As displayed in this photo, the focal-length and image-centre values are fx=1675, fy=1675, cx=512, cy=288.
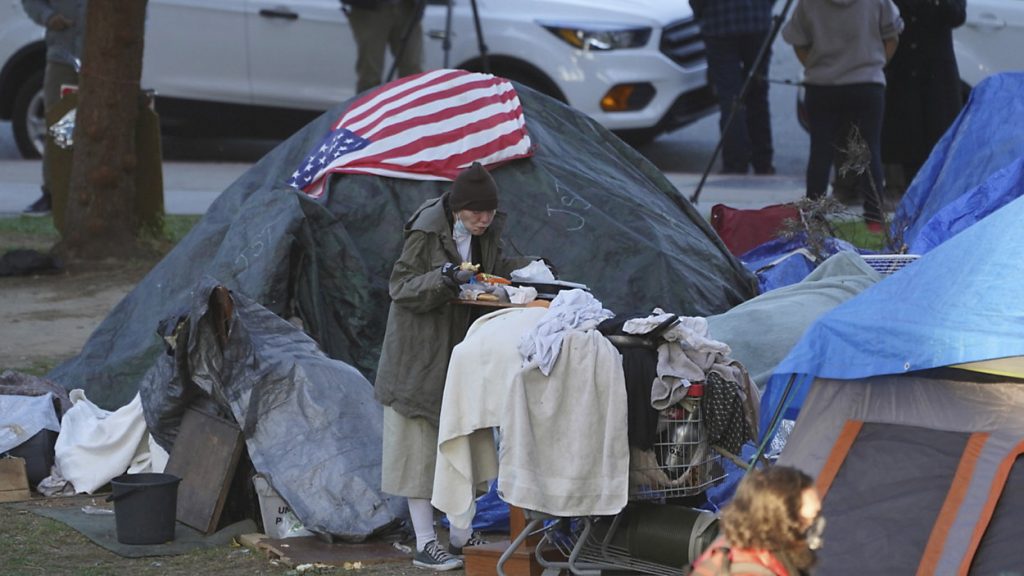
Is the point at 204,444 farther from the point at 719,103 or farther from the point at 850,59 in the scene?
the point at 719,103

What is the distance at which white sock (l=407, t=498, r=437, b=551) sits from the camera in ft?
19.6

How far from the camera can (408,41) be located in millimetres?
13305

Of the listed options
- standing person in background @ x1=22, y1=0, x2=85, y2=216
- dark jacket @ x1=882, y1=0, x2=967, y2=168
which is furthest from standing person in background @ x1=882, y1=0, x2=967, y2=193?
standing person in background @ x1=22, y1=0, x2=85, y2=216

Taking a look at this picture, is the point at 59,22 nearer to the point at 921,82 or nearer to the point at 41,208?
the point at 41,208

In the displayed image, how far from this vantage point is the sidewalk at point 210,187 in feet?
41.7

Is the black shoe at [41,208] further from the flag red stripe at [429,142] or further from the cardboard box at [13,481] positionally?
the cardboard box at [13,481]

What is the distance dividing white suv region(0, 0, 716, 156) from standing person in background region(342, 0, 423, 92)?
1.30 ft

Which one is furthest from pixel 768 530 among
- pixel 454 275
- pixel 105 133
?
pixel 105 133

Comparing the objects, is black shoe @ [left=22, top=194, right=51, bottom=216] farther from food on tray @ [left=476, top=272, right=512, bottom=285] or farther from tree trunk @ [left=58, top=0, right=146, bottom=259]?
food on tray @ [left=476, top=272, right=512, bottom=285]

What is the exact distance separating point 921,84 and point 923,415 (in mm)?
7075

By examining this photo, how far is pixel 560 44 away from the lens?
45.4 feet

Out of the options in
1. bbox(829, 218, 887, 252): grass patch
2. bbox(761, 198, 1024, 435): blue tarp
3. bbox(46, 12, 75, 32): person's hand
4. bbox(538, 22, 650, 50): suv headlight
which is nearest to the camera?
bbox(761, 198, 1024, 435): blue tarp

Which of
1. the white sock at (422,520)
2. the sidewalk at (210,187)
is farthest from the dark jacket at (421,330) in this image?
the sidewalk at (210,187)

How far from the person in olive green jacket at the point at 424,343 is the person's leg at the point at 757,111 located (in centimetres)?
740
